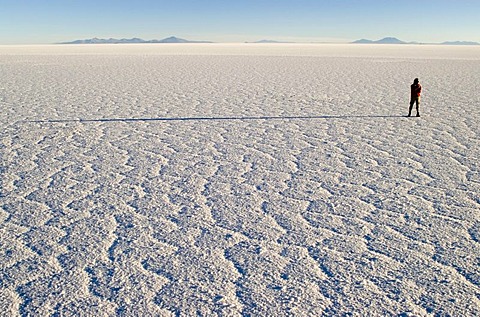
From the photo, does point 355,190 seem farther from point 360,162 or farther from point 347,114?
point 347,114

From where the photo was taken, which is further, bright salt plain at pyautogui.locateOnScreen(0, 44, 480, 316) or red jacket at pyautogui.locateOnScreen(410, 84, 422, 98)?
red jacket at pyautogui.locateOnScreen(410, 84, 422, 98)

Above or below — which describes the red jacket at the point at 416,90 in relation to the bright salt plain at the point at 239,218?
above

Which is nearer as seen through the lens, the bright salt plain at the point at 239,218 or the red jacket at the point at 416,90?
the bright salt plain at the point at 239,218

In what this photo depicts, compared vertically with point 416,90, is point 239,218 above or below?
below

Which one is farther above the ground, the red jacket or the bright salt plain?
the red jacket

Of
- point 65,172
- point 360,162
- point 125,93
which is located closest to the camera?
point 65,172

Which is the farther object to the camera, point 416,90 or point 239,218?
point 416,90

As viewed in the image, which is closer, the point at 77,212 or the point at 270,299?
the point at 270,299

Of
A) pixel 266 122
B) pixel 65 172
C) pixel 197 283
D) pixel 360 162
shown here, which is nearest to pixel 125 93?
pixel 266 122
